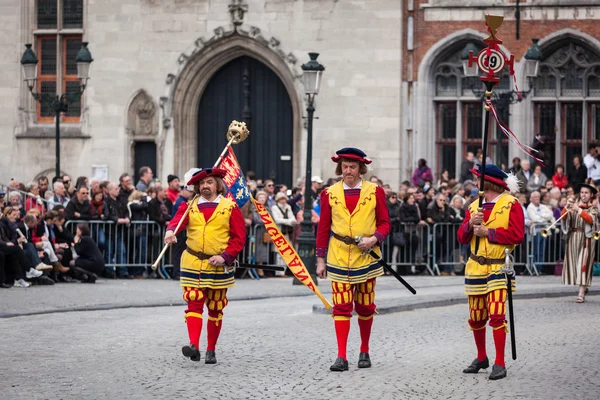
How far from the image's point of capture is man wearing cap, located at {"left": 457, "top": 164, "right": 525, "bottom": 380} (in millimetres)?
10438

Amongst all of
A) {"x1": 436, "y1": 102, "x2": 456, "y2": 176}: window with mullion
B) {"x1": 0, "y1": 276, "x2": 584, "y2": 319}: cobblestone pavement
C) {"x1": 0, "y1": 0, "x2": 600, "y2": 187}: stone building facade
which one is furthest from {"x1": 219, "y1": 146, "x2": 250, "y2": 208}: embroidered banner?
{"x1": 436, "y1": 102, "x2": 456, "y2": 176}: window with mullion

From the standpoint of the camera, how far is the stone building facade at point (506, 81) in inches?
1110

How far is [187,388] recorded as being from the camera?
9.61 meters

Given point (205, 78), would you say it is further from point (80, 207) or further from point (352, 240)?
point (352, 240)

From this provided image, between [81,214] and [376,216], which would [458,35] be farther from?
[376,216]

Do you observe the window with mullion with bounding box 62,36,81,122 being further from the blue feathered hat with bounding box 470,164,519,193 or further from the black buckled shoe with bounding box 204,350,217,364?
the blue feathered hat with bounding box 470,164,519,193

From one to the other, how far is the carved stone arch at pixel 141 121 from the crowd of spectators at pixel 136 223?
224 inches

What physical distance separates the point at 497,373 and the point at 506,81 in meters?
19.1

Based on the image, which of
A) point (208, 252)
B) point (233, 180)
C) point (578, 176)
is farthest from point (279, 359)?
point (578, 176)

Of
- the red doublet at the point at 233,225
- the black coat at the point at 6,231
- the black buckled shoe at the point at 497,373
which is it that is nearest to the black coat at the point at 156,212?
the black coat at the point at 6,231

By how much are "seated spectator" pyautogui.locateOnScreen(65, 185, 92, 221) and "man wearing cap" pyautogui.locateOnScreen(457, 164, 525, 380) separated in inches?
451

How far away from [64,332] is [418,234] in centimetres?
1077

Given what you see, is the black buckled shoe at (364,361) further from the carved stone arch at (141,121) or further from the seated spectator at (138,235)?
the carved stone arch at (141,121)

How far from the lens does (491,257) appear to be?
34.7 ft
